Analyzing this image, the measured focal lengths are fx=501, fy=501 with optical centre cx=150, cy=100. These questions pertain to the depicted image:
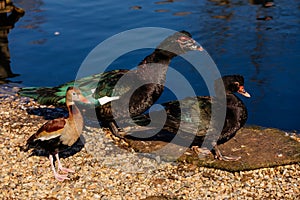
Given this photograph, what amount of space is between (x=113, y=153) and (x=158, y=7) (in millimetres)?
8543

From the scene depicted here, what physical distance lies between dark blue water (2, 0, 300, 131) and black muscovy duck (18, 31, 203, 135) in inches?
95.9

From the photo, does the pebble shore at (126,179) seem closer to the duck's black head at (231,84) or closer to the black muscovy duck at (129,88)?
the black muscovy duck at (129,88)

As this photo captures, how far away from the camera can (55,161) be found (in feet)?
24.7

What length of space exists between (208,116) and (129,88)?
53.7 inches

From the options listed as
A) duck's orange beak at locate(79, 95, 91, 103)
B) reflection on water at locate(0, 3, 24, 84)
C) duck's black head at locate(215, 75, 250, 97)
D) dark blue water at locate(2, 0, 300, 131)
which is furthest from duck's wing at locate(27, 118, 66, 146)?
reflection on water at locate(0, 3, 24, 84)

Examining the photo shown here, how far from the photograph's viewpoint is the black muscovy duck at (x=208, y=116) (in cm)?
741

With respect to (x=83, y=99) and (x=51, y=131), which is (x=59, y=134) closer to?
(x=51, y=131)

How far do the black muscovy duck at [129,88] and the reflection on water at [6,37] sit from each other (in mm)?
3714

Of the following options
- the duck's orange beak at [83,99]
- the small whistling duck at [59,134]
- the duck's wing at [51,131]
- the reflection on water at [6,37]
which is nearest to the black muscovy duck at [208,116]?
the duck's orange beak at [83,99]

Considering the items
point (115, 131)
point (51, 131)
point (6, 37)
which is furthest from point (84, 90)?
point (6, 37)

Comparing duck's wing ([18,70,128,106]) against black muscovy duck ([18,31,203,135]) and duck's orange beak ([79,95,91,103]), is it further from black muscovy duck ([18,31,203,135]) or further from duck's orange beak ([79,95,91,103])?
duck's orange beak ([79,95,91,103])

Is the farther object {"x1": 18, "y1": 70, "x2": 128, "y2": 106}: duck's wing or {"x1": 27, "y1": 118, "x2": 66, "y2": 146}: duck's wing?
{"x1": 18, "y1": 70, "x2": 128, "y2": 106}: duck's wing

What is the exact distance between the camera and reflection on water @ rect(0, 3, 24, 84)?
11.9 meters

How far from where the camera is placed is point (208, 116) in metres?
7.43
